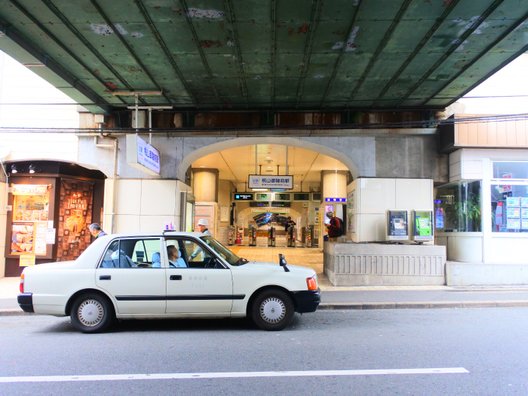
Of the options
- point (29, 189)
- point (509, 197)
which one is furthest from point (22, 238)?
point (509, 197)

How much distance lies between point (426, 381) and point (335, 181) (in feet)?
56.4

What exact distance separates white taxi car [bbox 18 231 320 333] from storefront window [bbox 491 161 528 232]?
7.62 meters

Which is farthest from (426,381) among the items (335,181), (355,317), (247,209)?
(247,209)

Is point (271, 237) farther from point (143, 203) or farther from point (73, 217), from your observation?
point (143, 203)

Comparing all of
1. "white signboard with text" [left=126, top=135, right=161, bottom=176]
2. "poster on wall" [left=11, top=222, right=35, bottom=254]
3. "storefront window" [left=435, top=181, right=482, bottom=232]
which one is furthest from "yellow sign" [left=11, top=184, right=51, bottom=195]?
"storefront window" [left=435, top=181, right=482, bottom=232]

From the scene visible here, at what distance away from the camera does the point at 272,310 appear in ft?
22.4

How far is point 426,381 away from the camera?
4.55m

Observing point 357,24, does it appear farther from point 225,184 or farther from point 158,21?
point 225,184

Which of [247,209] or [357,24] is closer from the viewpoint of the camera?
[357,24]

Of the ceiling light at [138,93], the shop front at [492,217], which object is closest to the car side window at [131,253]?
the ceiling light at [138,93]

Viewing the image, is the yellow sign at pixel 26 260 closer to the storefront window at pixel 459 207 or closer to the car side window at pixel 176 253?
the car side window at pixel 176 253

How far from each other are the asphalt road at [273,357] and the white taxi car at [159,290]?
0.35m

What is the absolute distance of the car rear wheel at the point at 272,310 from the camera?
679 cm

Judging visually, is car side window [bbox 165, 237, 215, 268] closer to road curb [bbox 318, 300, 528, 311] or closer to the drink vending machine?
road curb [bbox 318, 300, 528, 311]
